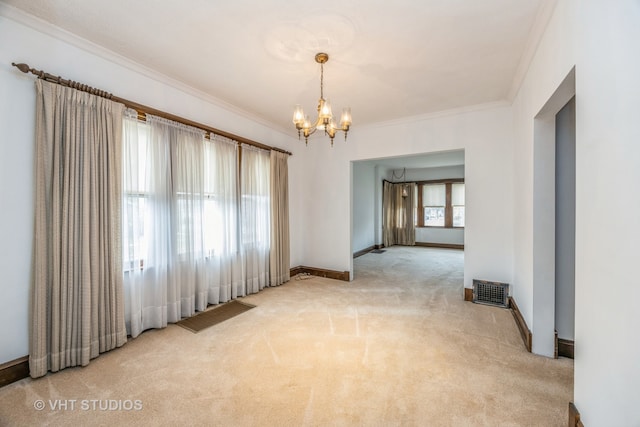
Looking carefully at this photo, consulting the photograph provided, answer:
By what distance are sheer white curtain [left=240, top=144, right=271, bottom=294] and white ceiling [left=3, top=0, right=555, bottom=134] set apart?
41.7 inches

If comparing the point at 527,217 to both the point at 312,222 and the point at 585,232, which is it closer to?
the point at 585,232

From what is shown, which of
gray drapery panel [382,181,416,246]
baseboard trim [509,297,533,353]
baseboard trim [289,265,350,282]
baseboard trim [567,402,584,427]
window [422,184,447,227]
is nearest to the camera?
baseboard trim [567,402,584,427]

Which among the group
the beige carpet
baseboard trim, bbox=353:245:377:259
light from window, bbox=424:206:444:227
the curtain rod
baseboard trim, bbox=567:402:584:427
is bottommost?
the beige carpet

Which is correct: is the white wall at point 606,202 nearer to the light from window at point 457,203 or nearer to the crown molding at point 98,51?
the crown molding at point 98,51

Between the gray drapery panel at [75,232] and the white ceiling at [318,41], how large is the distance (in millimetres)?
722

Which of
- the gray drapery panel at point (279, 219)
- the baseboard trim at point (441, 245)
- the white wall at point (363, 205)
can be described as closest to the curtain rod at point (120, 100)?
the gray drapery panel at point (279, 219)

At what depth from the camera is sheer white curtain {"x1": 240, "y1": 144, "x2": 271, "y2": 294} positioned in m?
4.02

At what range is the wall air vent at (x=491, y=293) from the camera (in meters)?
3.59

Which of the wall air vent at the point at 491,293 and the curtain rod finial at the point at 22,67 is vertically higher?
the curtain rod finial at the point at 22,67

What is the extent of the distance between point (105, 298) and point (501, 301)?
15.3ft

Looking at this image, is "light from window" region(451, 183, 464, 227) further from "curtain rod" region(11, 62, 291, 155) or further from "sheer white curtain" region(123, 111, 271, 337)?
"curtain rod" region(11, 62, 291, 155)

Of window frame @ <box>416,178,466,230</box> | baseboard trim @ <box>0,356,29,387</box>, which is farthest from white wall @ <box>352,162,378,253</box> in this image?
baseboard trim @ <box>0,356,29,387</box>

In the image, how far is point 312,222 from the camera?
5.34 m

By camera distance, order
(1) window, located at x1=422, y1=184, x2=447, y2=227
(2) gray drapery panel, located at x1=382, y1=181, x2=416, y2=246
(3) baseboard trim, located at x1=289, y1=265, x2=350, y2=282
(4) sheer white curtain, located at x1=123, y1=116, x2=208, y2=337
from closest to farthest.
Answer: (4) sheer white curtain, located at x1=123, y1=116, x2=208, y2=337, (3) baseboard trim, located at x1=289, y1=265, x2=350, y2=282, (1) window, located at x1=422, y1=184, x2=447, y2=227, (2) gray drapery panel, located at x1=382, y1=181, x2=416, y2=246
